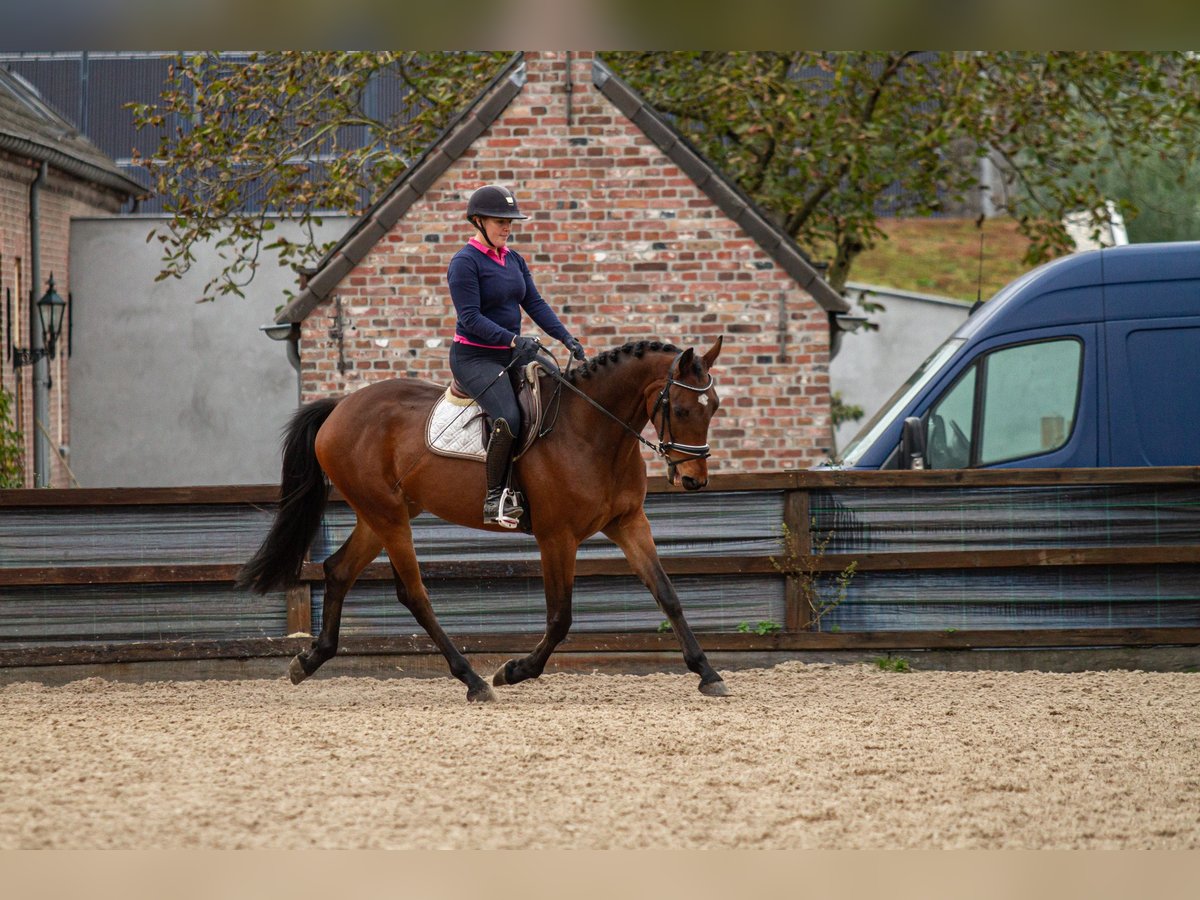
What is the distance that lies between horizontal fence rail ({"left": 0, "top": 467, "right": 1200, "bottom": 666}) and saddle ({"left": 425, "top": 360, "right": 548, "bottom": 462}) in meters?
1.32

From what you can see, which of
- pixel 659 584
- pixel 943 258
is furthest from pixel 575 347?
pixel 943 258

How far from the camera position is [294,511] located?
8.39 metres

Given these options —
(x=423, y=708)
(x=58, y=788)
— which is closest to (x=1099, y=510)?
(x=423, y=708)

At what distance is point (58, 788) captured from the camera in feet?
17.7

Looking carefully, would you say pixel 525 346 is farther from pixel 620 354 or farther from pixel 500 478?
pixel 500 478

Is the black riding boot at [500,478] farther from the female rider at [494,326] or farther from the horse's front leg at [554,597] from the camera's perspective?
the horse's front leg at [554,597]

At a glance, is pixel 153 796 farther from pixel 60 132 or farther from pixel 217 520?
pixel 60 132

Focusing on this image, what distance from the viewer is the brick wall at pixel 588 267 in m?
11.9

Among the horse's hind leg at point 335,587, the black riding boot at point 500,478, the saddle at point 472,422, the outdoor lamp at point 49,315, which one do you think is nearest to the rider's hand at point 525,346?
the saddle at point 472,422

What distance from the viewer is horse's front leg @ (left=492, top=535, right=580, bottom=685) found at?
773 centimetres

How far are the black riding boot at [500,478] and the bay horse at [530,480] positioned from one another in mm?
117

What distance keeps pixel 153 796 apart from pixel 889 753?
306 cm

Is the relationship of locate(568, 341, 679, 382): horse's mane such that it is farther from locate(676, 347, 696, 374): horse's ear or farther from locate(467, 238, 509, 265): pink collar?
locate(467, 238, 509, 265): pink collar

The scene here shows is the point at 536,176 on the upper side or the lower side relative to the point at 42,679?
upper
